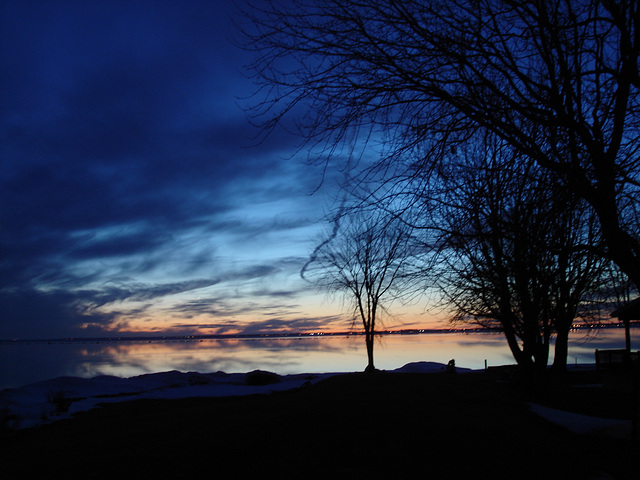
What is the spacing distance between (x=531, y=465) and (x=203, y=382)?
1568 centimetres

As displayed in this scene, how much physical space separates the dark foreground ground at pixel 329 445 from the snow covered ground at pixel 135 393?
0.65m

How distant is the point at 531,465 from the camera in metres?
5.92

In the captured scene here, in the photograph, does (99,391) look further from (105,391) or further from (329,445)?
(329,445)

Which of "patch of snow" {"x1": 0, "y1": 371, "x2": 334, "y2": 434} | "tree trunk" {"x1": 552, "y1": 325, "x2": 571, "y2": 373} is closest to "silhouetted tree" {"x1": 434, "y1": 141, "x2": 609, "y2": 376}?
"tree trunk" {"x1": 552, "y1": 325, "x2": 571, "y2": 373}

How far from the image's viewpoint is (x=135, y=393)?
16156mm

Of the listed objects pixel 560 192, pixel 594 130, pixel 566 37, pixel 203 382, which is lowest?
pixel 203 382

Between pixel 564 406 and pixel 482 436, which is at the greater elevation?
pixel 482 436

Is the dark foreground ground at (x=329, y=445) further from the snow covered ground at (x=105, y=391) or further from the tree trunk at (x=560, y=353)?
the tree trunk at (x=560, y=353)

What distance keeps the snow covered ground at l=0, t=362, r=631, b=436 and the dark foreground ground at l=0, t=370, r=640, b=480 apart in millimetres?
654

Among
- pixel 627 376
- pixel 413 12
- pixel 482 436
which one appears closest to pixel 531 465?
pixel 482 436

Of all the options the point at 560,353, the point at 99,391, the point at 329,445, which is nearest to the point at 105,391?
the point at 99,391

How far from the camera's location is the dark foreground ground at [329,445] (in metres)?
5.69

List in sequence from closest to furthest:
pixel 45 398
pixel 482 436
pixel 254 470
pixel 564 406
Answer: pixel 254 470 → pixel 482 436 → pixel 564 406 → pixel 45 398

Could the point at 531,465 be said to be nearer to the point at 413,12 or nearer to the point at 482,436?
the point at 482,436
